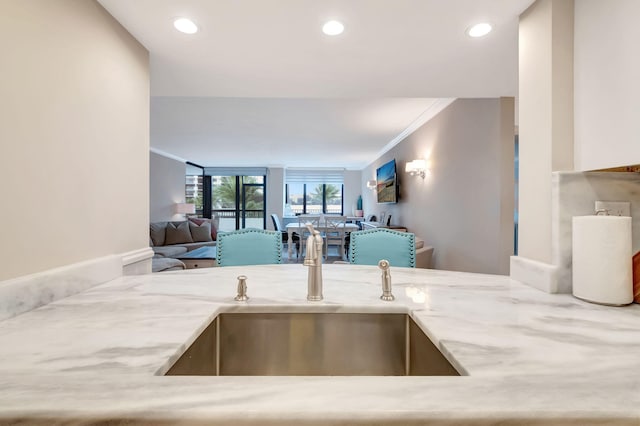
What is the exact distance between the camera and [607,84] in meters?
0.96

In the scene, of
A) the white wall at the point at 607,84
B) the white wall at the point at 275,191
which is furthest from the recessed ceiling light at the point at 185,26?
the white wall at the point at 275,191

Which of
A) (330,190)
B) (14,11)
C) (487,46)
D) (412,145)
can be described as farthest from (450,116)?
(330,190)

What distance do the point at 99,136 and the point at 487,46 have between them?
194 centimetres

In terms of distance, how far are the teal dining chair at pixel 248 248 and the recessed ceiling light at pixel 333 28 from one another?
3.84 feet

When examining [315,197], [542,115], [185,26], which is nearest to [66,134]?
[185,26]

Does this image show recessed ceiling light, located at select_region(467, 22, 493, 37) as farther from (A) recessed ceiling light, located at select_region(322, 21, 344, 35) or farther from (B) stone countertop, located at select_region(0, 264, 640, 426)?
(B) stone countertop, located at select_region(0, 264, 640, 426)

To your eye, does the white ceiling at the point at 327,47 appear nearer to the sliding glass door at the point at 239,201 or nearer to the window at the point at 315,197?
the sliding glass door at the point at 239,201

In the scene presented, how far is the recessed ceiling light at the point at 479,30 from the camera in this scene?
1.42m

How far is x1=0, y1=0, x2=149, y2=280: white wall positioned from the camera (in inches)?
35.6

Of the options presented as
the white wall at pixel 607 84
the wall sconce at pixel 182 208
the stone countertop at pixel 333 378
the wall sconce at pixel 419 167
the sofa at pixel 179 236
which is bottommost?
the sofa at pixel 179 236

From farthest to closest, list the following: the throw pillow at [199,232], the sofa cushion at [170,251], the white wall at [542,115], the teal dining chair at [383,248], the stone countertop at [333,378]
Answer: the throw pillow at [199,232] → the sofa cushion at [170,251] → the teal dining chair at [383,248] → the white wall at [542,115] → the stone countertop at [333,378]

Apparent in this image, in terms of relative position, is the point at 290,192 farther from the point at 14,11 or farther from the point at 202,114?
the point at 14,11

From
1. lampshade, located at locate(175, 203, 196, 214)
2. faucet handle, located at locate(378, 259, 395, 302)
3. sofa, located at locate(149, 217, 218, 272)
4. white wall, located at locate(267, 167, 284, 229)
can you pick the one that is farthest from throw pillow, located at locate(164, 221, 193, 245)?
faucet handle, located at locate(378, 259, 395, 302)

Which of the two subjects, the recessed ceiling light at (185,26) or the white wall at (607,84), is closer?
the white wall at (607,84)
